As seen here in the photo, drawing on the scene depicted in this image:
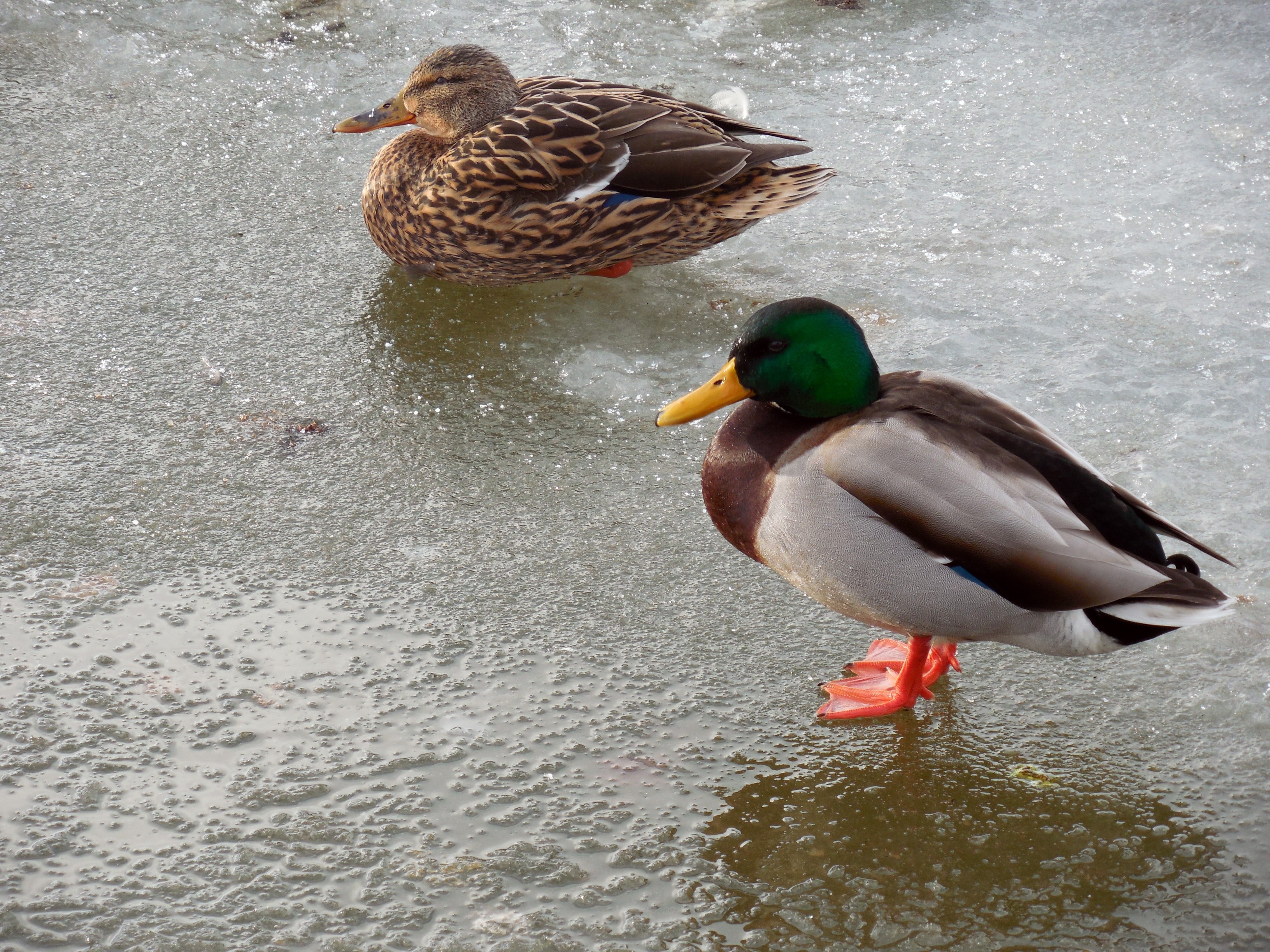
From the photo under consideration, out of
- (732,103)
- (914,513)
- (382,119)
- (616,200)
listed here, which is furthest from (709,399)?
(732,103)

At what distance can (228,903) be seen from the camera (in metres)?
1.99

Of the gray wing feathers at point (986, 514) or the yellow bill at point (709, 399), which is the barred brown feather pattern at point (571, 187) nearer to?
the yellow bill at point (709, 399)

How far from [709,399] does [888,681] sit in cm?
74

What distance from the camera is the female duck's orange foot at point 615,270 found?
12.8ft

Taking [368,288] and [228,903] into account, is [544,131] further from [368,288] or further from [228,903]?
[228,903]

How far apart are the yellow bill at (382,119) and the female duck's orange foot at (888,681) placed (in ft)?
7.72

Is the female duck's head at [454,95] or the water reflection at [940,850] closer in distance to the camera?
the water reflection at [940,850]

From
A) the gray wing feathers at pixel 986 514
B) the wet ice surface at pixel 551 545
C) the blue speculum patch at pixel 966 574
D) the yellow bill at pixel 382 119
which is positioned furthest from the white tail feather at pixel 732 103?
the blue speculum patch at pixel 966 574

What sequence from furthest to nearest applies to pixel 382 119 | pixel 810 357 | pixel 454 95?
pixel 382 119 < pixel 454 95 < pixel 810 357

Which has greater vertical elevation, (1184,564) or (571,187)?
(571,187)

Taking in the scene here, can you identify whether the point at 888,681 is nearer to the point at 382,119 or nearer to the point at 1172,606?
the point at 1172,606

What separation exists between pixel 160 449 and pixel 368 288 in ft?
3.30

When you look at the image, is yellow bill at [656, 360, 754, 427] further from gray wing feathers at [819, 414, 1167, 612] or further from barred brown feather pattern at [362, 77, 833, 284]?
barred brown feather pattern at [362, 77, 833, 284]

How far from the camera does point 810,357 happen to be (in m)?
2.44
